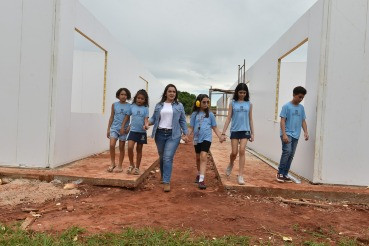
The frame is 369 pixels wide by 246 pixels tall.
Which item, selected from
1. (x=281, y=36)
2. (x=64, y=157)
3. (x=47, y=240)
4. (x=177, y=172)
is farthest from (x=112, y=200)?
(x=281, y=36)

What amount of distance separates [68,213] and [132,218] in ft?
2.53

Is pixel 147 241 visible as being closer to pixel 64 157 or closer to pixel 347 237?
pixel 347 237

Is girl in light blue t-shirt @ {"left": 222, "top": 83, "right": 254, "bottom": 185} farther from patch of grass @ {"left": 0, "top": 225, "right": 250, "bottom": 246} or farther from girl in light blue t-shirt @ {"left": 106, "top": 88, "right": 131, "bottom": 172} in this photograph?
patch of grass @ {"left": 0, "top": 225, "right": 250, "bottom": 246}

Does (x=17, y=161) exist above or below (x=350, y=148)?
below

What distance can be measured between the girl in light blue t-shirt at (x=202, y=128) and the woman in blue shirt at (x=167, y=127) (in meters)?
0.27

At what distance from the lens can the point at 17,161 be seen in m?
5.61

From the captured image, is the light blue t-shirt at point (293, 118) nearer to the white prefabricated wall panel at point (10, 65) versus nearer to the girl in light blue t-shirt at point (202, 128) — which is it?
the girl in light blue t-shirt at point (202, 128)

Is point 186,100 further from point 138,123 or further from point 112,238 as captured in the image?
point 112,238

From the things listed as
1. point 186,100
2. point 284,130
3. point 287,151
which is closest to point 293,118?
point 284,130

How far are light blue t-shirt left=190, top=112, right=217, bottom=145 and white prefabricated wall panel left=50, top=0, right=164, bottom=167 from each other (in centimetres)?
234

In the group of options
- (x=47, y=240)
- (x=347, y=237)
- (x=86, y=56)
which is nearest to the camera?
(x=47, y=240)

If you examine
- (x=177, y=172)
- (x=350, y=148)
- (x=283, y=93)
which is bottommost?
(x=177, y=172)

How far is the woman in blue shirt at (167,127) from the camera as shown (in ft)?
16.8

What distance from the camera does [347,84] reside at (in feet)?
17.0
